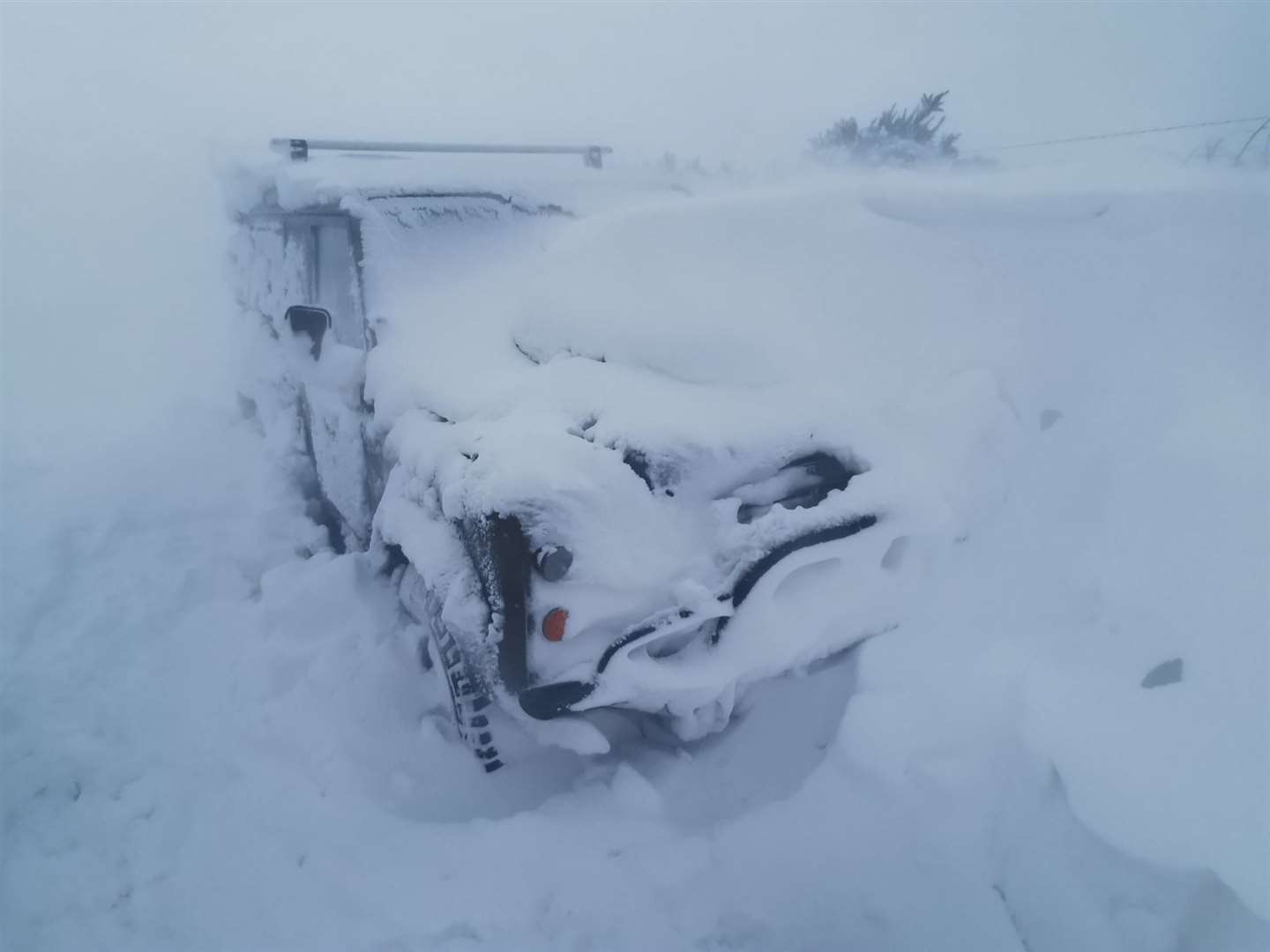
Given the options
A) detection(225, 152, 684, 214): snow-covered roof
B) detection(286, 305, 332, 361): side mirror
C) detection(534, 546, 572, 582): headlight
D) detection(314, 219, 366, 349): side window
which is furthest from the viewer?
detection(225, 152, 684, 214): snow-covered roof

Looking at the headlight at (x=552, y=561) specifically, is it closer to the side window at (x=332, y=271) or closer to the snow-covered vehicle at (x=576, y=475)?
the snow-covered vehicle at (x=576, y=475)

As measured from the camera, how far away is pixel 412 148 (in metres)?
4.67

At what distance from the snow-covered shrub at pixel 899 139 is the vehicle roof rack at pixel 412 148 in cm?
475

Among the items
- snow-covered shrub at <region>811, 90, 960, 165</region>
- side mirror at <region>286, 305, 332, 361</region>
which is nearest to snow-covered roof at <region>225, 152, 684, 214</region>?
side mirror at <region>286, 305, 332, 361</region>

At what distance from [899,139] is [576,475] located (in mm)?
9038

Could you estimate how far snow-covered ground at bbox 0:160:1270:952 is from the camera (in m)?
2.03

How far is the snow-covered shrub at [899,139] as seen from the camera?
8773 mm

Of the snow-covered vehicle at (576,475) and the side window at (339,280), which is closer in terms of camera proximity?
the snow-covered vehicle at (576,475)

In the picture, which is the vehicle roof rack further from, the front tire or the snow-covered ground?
the front tire

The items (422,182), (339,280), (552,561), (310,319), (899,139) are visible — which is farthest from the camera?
(899,139)

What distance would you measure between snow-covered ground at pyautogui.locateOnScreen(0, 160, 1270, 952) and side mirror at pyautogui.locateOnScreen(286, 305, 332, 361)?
90cm

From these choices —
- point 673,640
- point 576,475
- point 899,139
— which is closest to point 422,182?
point 576,475

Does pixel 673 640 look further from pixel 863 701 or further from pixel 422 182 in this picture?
pixel 422 182

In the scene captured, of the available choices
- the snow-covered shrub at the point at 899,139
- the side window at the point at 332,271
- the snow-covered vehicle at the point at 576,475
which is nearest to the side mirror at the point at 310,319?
the snow-covered vehicle at the point at 576,475
